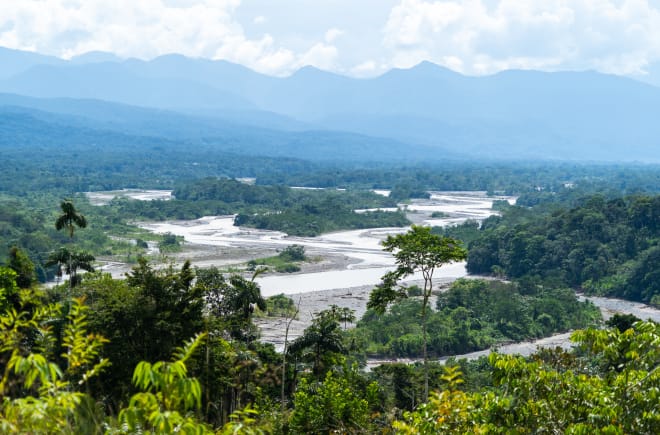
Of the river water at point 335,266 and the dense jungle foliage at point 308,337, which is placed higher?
the dense jungle foliage at point 308,337

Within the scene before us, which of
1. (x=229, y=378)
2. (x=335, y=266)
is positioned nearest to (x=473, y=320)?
(x=335, y=266)

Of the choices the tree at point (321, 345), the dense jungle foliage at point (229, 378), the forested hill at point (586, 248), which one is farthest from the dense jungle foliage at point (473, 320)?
the tree at point (321, 345)

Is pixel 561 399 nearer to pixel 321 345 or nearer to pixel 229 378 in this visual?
pixel 229 378

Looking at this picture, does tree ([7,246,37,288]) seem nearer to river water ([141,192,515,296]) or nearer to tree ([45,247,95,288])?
tree ([45,247,95,288])

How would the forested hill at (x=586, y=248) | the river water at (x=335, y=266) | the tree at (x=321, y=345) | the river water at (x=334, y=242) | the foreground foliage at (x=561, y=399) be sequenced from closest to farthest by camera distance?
the foreground foliage at (x=561, y=399), the tree at (x=321, y=345), the river water at (x=335, y=266), the river water at (x=334, y=242), the forested hill at (x=586, y=248)

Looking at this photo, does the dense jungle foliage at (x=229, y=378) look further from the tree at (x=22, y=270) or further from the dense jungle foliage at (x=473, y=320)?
the dense jungle foliage at (x=473, y=320)

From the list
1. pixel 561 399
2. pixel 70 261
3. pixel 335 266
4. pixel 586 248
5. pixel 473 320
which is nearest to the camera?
pixel 561 399

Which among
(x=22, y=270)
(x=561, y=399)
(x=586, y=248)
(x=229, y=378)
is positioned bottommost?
(x=586, y=248)

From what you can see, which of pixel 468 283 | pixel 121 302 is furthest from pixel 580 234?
pixel 121 302

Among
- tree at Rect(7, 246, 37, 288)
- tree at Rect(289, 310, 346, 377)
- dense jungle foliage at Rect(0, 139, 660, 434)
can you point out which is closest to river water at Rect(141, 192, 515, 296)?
dense jungle foliage at Rect(0, 139, 660, 434)

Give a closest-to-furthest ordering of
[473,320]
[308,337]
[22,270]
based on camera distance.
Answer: [308,337]
[22,270]
[473,320]
